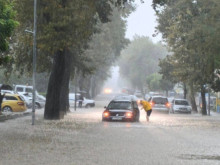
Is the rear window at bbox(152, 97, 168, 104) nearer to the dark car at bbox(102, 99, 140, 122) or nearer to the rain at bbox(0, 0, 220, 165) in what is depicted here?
the rain at bbox(0, 0, 220, 165)

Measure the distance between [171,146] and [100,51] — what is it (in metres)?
51.1

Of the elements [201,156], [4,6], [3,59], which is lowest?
→ [201,156]

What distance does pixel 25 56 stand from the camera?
37.1 meters

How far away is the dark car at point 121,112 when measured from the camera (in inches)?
1337

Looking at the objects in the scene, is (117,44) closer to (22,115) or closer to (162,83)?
(162,83)

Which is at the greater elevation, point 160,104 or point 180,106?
point 160,104

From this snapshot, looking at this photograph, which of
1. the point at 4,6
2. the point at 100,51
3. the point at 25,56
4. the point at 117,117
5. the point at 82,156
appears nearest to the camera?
the point at 82,156

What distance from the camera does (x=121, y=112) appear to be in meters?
34.0

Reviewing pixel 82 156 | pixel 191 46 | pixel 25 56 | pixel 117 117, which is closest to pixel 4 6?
pixel 82 156

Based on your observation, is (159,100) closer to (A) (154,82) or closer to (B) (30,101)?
(B) (30,101)

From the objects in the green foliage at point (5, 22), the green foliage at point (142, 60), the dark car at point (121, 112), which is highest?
the green foliage at point (142, 60)

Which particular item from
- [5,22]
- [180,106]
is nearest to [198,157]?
[5,22]

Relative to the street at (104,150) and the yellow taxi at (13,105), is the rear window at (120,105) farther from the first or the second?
the street at (104,150)

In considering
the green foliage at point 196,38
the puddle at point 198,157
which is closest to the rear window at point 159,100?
the green foliage at point 196,38
